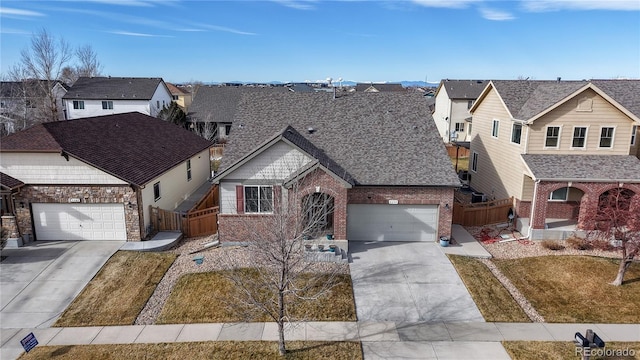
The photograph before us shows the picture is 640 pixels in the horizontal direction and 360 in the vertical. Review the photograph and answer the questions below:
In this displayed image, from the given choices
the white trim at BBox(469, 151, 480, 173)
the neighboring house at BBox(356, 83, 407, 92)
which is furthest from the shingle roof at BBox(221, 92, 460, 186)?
the neighboring house at BBox(356, 83, 407, 92)

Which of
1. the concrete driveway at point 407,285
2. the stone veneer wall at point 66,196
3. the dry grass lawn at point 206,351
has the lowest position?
the dry grass lawn at point 206,351

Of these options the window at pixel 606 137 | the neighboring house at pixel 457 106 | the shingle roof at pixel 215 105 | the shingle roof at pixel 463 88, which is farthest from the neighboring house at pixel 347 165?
the shingle roof at pixel 463 88

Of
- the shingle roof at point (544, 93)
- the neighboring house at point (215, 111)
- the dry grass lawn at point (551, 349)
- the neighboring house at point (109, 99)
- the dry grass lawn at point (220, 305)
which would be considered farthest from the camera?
the neighboring house at point (109, 99)

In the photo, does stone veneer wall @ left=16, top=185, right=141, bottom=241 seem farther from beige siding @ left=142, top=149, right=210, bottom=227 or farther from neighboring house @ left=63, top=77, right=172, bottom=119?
neighboring house @ left=63, top=77, right=172, bottom=119

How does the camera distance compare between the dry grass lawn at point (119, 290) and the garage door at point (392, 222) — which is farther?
the garage door at point (392, 222)

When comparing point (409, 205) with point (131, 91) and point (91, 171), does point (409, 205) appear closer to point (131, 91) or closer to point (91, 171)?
point (91, 171)

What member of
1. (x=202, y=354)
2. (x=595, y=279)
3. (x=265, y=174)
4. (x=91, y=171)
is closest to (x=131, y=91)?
(x=91, y=171)

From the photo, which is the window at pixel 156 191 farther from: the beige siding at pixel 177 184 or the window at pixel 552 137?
the window at pixel 552 137
